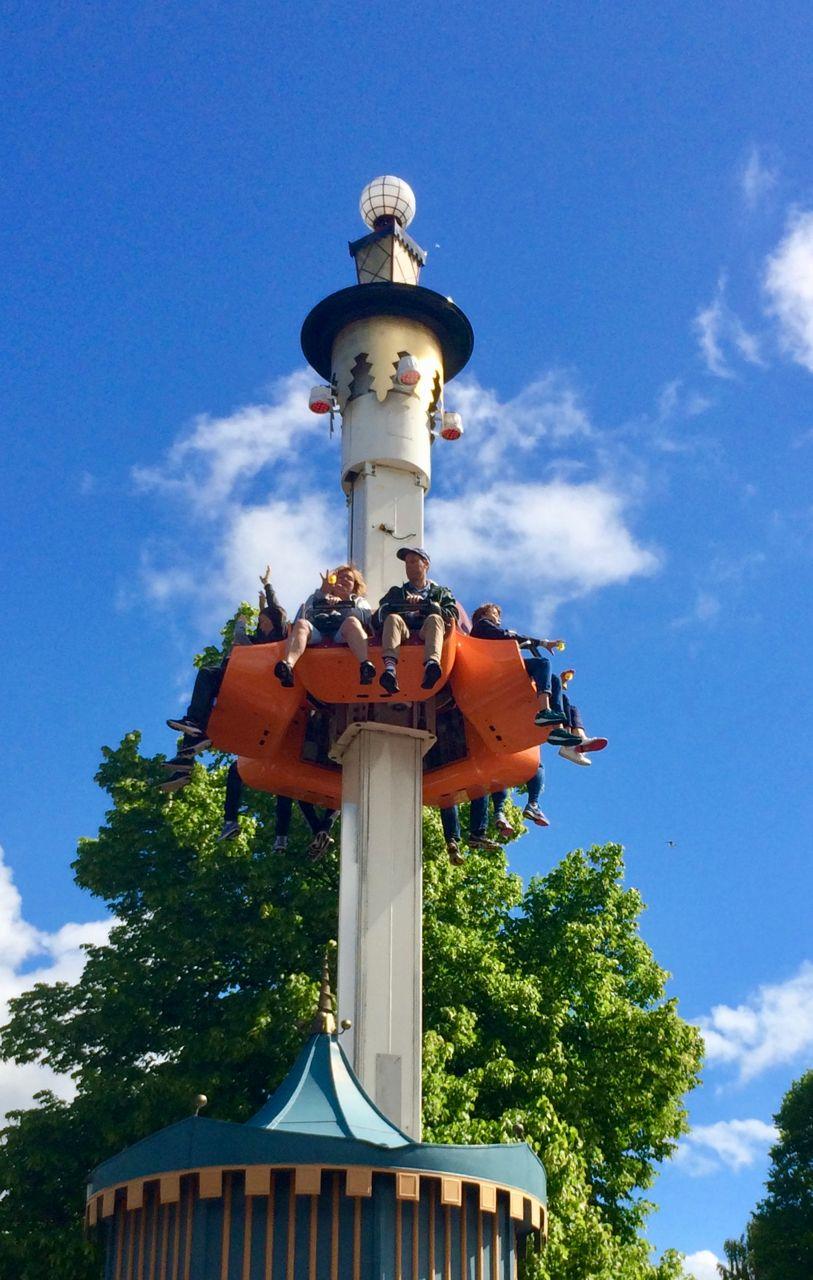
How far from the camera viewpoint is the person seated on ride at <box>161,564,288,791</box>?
1070cm

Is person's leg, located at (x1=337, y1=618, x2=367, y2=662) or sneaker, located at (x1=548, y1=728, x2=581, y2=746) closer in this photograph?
person's leg, located at (x1=337, y1=618, x2=367, y2=662)

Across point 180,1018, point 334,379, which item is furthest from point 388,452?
point 180,1018

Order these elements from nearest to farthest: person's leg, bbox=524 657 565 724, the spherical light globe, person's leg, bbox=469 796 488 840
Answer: person's leg, bbox=524 657 565 724 < person's leg, bbox=469 796 488 840 < the spherical light globe

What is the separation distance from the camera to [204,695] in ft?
35.2

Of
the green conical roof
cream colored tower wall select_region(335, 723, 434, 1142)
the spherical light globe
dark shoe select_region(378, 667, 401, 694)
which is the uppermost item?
the spherical light globe

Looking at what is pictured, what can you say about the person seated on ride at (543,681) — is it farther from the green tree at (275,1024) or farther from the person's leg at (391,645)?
the green tree at (275,1024)

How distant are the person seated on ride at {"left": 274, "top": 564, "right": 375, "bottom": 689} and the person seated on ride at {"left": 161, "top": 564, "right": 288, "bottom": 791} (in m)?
0.24

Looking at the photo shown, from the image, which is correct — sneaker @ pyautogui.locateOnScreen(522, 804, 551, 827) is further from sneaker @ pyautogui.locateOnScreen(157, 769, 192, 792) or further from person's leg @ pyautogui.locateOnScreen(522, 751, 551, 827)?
sneaker @ pyautogui.locateOnScreen(157, 769, 192, 792)

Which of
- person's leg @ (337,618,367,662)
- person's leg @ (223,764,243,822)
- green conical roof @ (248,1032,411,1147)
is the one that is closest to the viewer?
green conical roof @ (248,1032,411,1147)

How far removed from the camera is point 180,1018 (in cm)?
1739

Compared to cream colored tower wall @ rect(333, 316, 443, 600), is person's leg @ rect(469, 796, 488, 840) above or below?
below

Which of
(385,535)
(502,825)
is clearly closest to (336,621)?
(385,535)

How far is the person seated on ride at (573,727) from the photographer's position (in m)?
10.6

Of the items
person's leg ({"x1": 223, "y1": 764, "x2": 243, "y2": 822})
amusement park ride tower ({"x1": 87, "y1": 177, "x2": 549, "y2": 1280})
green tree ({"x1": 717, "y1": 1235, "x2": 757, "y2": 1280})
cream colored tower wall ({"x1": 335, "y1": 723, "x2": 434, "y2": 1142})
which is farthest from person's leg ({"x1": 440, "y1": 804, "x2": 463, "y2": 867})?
green tree ({"x1": 717, "y1": 1235, "x2": 757, "y2": 1280})
